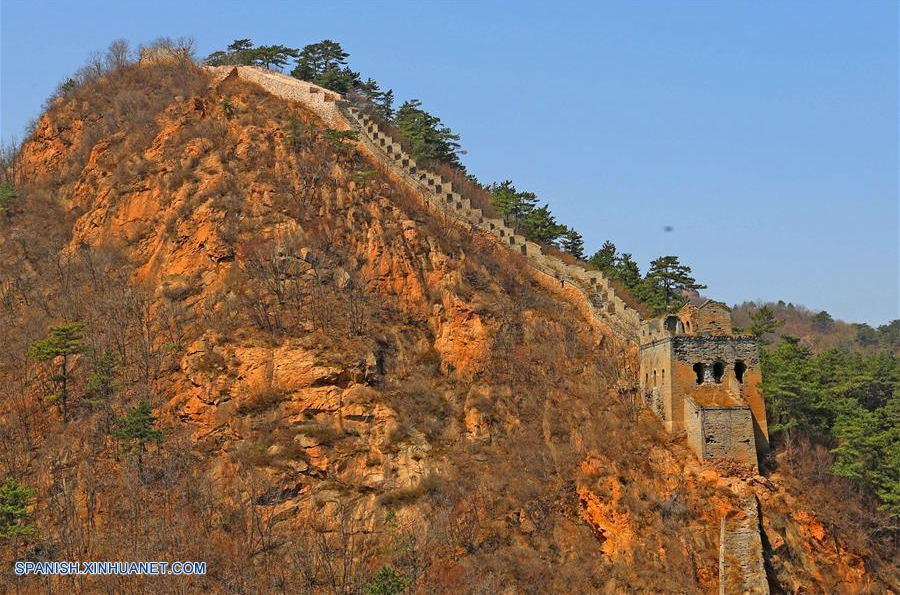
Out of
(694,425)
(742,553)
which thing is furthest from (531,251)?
(742,553)

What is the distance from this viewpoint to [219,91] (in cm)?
8856

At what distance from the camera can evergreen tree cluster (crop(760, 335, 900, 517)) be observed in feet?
189

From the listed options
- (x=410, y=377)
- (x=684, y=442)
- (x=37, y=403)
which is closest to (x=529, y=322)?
(x=410, y=377)

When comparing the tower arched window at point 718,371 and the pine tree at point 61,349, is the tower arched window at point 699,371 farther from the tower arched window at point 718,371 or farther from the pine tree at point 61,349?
the pine tree at point 61,349

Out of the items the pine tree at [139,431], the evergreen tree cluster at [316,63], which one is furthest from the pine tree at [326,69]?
the pine tree at [139,431]

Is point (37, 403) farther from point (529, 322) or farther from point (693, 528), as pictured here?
point (693, 528)

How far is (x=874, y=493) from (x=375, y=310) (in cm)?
3104

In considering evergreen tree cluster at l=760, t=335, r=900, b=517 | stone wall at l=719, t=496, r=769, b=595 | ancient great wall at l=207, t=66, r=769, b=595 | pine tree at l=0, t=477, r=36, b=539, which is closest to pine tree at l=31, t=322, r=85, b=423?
pine tree at l=0, t=477, r=36, b=539

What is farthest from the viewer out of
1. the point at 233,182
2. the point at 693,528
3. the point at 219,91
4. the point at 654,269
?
the point at 219,91

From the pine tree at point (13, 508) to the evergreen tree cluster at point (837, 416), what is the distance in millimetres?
40295

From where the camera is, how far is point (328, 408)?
195 feet

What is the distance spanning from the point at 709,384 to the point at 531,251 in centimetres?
2115

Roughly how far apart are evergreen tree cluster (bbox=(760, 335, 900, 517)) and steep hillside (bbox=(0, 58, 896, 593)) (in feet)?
13.7

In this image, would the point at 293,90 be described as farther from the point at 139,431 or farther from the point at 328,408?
the point at 139,431
